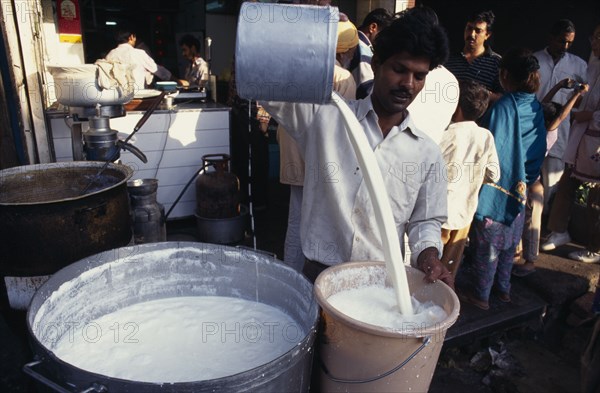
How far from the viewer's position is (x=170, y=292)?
6.93 feet

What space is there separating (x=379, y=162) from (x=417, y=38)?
508mm

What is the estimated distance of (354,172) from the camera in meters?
1.92

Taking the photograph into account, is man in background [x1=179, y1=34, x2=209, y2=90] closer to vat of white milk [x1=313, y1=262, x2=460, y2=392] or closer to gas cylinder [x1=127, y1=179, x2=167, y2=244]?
gas cylinder [x1=127, y1=179, x2=167, y2=244]

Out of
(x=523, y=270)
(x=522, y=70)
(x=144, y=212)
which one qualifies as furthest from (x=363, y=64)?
Answer: (x=523, y=270)

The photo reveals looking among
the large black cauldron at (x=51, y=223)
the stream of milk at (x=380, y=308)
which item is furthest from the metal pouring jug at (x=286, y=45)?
the large black cauldron at (x=51, y=223)

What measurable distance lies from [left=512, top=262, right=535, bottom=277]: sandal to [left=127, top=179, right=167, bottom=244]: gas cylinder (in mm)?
3396

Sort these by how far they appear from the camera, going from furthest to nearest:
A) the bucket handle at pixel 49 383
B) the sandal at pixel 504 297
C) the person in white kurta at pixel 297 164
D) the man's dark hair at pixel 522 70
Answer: the sandal at pixel 504 297
the man's dark hair at pixel 522 70
the person in white kurta at pixel 297 164
the bucket handle at pixel 49 383

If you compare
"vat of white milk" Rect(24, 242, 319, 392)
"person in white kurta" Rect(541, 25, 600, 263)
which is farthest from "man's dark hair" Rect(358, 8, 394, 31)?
"vat of white milk" Rect(24, 242, 319, 392)

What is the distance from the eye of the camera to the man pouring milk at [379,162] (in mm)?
1789

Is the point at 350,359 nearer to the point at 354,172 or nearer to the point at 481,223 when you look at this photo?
the point at 354,172

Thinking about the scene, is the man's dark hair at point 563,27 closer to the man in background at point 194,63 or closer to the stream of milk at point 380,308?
the stream of milk at point 380,308

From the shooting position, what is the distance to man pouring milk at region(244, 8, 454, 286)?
179cm

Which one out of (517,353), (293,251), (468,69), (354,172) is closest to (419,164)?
(354,172)

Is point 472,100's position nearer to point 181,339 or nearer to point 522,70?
point 522,70
